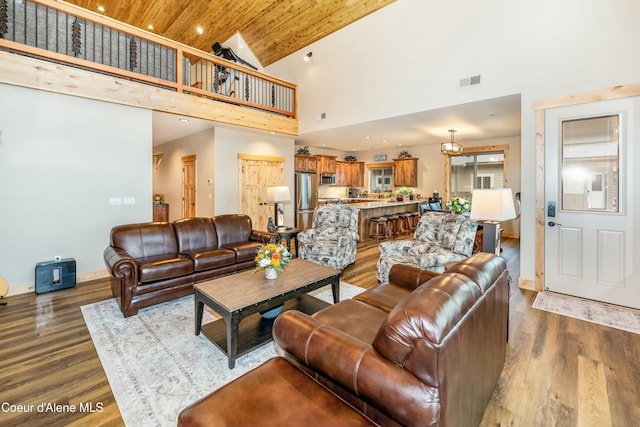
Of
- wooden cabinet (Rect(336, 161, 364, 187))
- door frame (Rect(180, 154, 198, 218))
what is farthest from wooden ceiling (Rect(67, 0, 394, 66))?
wooden cabinet (Rect(336, 161, 364, 187))

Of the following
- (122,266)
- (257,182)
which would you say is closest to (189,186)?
(257,182)

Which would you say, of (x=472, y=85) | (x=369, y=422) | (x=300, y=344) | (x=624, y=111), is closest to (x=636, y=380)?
(x=369, y=422)

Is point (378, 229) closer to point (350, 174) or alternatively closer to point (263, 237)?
point (263, 237)

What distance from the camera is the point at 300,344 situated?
1436mm

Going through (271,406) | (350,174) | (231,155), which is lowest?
(271,406)

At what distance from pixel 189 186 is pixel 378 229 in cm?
498

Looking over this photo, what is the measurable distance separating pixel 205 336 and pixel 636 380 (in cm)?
339

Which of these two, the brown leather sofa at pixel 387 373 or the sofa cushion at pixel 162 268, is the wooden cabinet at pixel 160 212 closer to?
the sofa cushion at pixel 162 268

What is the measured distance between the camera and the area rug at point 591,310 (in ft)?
9.71

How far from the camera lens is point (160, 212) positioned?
26.6 feet

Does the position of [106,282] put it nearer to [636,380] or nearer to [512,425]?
[512,425]

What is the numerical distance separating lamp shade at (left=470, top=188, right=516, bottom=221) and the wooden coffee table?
163cm

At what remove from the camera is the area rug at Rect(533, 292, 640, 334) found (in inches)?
116

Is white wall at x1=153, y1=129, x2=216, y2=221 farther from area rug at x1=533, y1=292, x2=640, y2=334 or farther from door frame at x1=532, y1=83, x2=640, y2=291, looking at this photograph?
area rug at x1=533, y1=292, x2=640, y2=334
